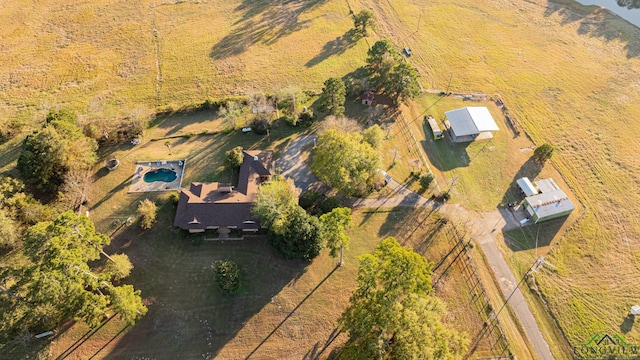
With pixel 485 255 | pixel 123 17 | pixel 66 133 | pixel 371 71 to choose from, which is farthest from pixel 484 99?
pixel 123 17

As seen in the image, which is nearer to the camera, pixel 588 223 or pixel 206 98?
pixel 588 223

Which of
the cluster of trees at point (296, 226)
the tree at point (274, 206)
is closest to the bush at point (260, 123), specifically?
the tree at point (274, 206)

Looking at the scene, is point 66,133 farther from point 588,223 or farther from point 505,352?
point 588,223

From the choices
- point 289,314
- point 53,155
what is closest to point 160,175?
point 53,155

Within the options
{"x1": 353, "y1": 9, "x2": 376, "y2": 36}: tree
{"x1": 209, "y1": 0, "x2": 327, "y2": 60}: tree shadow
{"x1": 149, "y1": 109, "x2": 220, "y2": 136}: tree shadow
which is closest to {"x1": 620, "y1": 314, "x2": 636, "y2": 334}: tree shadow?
{"x1": 149, "y1": 109, "x2": 220, "y2": 136}: tree shadow

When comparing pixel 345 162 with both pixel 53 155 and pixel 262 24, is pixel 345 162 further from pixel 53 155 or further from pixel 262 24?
pixel 262 24

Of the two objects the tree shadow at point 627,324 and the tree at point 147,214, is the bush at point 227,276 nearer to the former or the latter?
the tree at point 147,214

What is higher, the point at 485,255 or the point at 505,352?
the point at 485,255
